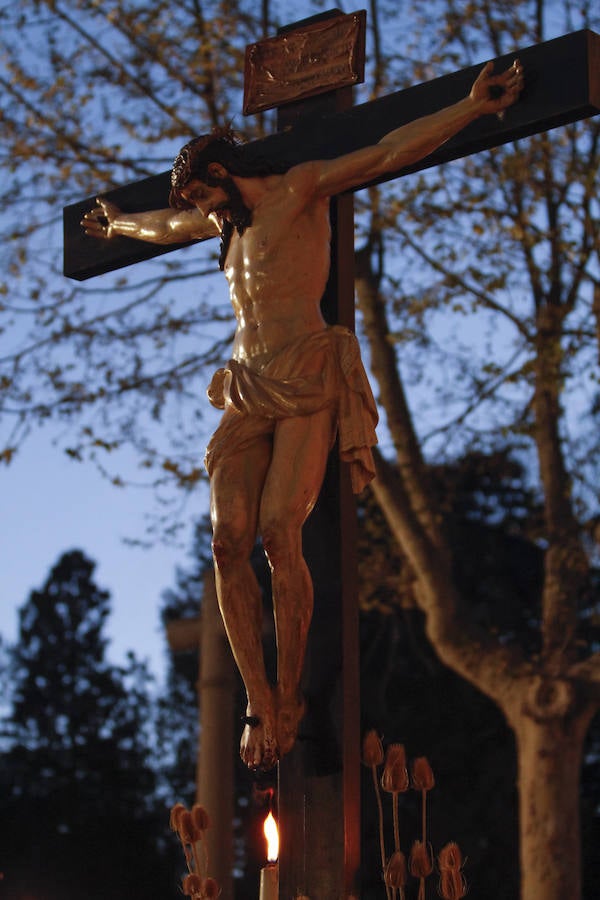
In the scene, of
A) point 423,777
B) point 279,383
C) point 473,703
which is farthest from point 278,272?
point 473,703

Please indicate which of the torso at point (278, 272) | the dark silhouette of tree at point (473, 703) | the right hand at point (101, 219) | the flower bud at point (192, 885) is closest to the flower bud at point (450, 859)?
the flower bud at point (192, 885)

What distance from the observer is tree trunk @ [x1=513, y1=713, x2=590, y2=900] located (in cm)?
1238

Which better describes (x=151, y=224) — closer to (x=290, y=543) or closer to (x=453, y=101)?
(x=453, y=101)

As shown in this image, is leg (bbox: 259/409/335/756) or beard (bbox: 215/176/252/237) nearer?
leg (bbox: 259/409/335/756)

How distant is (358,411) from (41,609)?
2415 centimetres

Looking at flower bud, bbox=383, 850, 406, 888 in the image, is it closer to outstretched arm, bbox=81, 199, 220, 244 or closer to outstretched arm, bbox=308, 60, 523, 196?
outstretched arm, bbox=308, 60, 523, 196

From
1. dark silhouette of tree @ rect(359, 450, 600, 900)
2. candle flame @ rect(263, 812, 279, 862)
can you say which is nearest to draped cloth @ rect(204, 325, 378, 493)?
candle flame @ rect(263, 812, 279, 862)

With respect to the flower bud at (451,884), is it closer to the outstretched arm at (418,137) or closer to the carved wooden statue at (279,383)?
the carved wooden statue at (279,383)

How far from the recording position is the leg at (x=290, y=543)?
493 centimetres

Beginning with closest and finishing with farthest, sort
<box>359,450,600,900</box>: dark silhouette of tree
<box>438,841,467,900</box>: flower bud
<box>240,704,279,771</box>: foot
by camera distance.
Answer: <box>438,841,467,900</box>: flower bud → <box>240,704,279,771</box>: foot → <box>359,450,600,900</box>: dark silhouette of tree

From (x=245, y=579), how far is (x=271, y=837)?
77cm

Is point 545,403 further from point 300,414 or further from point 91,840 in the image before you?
point 91,840

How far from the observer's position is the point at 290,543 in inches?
194

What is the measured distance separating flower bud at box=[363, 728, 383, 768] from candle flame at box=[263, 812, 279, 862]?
1.64 feet
